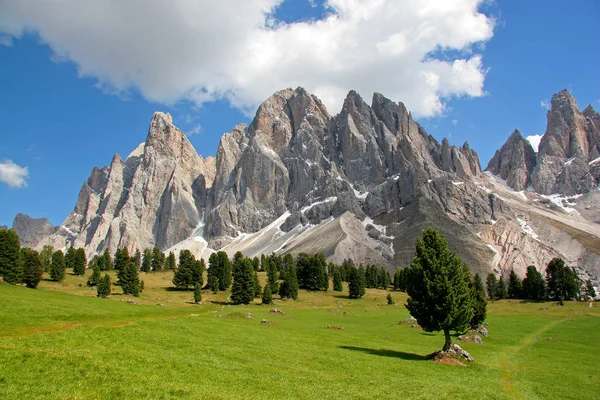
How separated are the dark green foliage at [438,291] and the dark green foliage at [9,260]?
2875 inches

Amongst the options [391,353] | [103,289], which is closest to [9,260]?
[103,289]

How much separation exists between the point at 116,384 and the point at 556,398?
26.5 meters

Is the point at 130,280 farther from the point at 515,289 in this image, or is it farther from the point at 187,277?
the point at 515,289

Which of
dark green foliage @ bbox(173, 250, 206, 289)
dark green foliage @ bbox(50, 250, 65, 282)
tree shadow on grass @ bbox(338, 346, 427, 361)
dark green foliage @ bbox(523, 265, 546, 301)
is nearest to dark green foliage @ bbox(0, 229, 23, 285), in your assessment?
dark green foliage @ bbox(50, 250, 65, 282)

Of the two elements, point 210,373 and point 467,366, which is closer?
point 210,373

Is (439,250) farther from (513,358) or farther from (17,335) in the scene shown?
(17,335)

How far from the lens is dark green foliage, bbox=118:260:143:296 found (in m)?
87.9

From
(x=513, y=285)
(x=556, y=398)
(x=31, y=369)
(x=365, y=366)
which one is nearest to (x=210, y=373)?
(x=31, y=369)

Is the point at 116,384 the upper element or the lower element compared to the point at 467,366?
upper

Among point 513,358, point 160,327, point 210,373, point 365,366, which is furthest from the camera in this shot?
point 513,358

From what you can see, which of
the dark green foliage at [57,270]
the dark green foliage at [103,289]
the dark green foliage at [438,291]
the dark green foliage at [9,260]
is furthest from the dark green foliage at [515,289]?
the dark green foliage at [9,260]

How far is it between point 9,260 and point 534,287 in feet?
456

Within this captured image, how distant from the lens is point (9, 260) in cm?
7412

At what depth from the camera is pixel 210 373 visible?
22.2m
